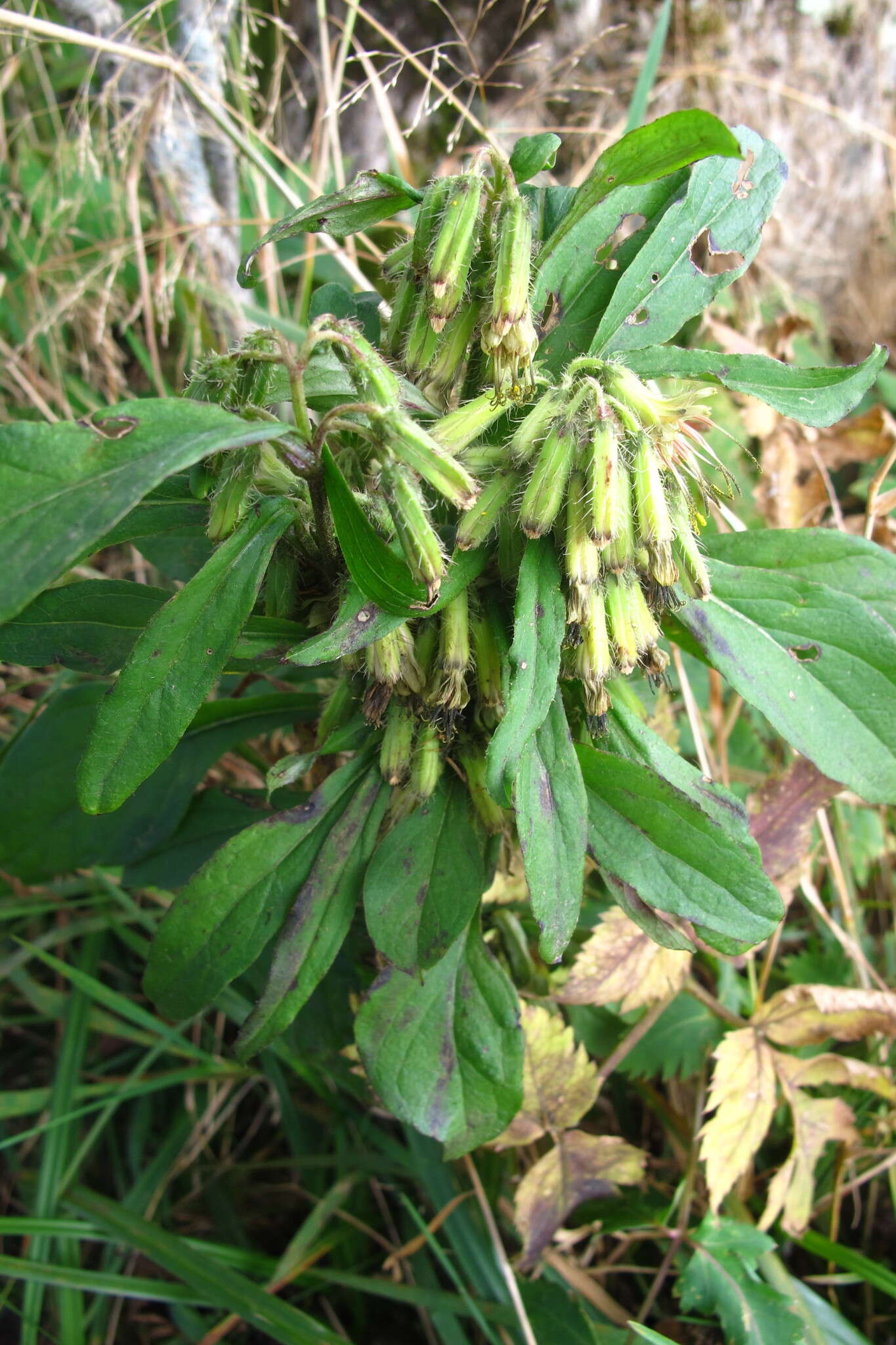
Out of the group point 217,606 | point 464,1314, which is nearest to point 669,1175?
point 464,1314

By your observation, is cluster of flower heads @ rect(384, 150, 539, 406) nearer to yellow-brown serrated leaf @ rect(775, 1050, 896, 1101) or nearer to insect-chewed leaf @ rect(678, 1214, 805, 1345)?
yellow-brown serrated leaf @ rect(775, 1050, 896, 1101)

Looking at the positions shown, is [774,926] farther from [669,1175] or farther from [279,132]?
[279,132]

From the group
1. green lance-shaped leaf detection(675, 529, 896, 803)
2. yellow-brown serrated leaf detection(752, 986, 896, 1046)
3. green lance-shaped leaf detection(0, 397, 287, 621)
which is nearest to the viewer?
green lance-shaped leaf detection(0, 397, 287, 621)

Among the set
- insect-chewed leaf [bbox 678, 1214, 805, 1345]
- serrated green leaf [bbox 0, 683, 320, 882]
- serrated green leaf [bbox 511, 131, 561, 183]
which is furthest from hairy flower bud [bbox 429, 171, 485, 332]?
insect-chewed leaf [bbox 678, 1214, 805, 1345]

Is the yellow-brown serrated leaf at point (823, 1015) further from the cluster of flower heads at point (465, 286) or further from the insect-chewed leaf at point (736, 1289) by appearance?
the cluster of flower heads at point (465, 286)

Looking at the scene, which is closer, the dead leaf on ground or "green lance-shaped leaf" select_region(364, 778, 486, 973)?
"green lance-shaped leaf" select_region(364, 778, 486, 973)

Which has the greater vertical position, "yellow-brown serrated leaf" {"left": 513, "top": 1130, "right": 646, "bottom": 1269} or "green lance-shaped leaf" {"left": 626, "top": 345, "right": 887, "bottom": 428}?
"green lance-shaped leaf" {"left": 626, "top": 345, "right": 887, "bottom": 428}
